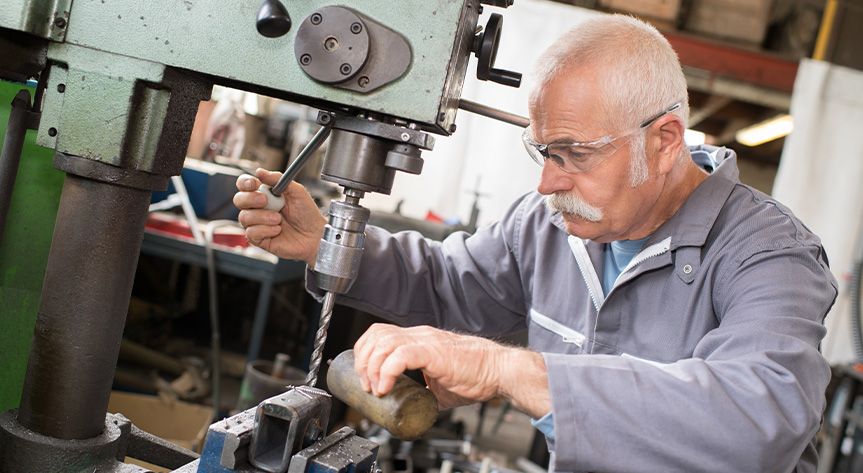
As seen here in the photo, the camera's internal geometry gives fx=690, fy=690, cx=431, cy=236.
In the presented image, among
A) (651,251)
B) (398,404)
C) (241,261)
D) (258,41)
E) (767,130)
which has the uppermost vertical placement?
(767,130)

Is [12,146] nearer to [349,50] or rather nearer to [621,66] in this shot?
[349,50]

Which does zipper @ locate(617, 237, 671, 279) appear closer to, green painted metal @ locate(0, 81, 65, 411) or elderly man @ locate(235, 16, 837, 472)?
elderly man @ locate(235, 16, 837, 472)

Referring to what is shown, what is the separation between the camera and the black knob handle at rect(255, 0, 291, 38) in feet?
2.33

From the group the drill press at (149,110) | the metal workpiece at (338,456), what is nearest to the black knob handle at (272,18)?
the drill press at (149,110)

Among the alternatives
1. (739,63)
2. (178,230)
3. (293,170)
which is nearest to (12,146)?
(293,170)

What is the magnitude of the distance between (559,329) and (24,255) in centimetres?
91

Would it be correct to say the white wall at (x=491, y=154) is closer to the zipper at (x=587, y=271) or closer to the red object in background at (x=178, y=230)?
the red object in background at (x=178, y=230)

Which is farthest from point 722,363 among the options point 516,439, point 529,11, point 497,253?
point 516,439

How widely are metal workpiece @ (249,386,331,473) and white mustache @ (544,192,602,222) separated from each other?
1.94 ft

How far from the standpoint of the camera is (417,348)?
2.51 feet

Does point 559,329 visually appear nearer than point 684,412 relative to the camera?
No

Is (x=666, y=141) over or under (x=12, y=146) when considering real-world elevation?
over

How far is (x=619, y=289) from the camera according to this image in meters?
1.21

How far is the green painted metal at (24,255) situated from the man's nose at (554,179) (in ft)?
2.52
